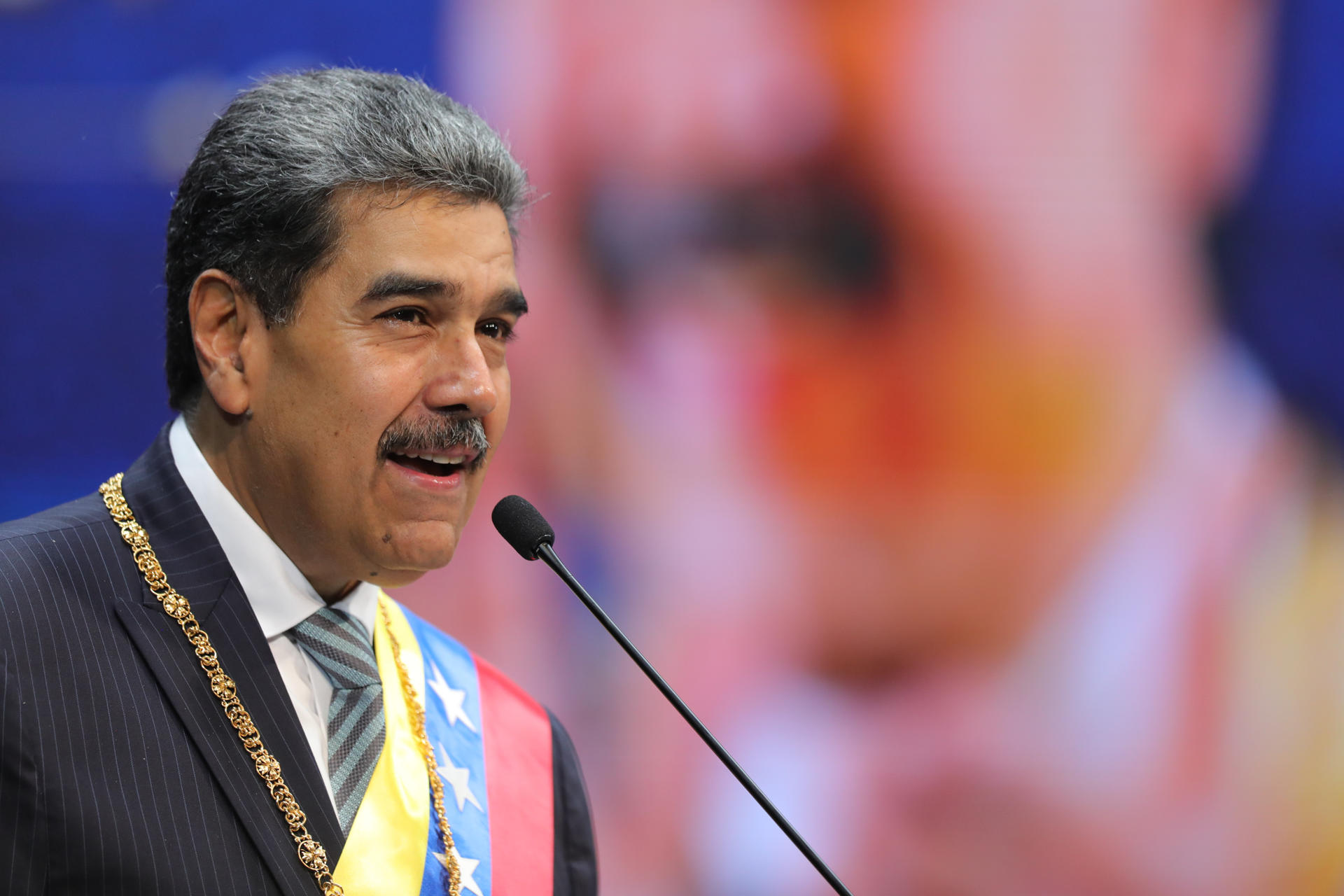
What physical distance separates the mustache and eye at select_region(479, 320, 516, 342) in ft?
0.44

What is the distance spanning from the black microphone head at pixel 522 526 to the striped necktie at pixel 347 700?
265mm

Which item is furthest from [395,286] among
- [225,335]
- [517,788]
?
[517,788]

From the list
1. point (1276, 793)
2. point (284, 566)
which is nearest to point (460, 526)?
point (284, 566)

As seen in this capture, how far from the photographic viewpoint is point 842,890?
3.76 feet

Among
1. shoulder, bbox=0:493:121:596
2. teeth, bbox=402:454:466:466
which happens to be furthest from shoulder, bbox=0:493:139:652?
teeth, bbox=402:454:466:466

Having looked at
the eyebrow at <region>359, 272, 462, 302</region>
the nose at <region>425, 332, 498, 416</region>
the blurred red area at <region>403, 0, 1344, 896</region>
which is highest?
the eyebrow at <region>359, 272, 462, 302</region>

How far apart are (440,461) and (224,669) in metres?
0.33

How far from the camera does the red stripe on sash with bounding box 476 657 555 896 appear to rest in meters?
1.51

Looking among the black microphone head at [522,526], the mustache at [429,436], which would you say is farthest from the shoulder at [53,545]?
the black microphone head at [522,526]

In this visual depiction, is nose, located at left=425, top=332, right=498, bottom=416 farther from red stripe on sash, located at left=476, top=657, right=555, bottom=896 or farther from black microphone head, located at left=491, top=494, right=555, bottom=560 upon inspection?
red stripe on sash, located at left=476, top=657, right=555, bottom=896

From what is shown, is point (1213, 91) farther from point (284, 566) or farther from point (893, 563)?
point (284, 566)

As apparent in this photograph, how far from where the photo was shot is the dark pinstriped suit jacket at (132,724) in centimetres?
108

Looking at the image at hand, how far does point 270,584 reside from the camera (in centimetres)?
136

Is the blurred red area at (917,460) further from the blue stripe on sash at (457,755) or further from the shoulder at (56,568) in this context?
the shoulder at (56,568)
